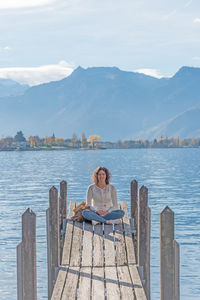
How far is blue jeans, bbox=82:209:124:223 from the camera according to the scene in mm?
14953

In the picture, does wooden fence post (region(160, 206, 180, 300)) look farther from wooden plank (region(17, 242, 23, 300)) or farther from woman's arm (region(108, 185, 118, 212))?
woman's arm (region(108, 185, 118, 212))

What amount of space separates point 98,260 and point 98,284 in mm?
1546

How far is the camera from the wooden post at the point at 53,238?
40.9 ft

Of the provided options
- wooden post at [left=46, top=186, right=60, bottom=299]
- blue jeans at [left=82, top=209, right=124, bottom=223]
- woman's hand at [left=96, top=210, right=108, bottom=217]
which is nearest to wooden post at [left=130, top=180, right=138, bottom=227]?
blue jeans at [left=82, top=209, right=124, bottom=223]

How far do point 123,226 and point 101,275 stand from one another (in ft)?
13.9

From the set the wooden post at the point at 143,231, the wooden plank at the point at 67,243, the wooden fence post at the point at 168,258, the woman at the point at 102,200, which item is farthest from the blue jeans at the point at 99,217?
the wooden fence post at the point at 168,258

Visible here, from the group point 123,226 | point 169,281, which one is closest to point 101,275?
point 169,281

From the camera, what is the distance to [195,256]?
24.0 metres

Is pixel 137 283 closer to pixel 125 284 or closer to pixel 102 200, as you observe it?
pixel 125 284

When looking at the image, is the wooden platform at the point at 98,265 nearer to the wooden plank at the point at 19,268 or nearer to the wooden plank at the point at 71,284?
the wooden plank at the point at 71,284

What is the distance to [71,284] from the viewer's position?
1027 cm

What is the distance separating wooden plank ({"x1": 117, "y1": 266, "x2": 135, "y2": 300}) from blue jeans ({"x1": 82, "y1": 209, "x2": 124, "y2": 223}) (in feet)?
11.9

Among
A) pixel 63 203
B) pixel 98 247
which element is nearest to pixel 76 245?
pixel 98 247

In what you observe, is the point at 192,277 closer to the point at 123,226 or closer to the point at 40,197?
the point at 123,226
